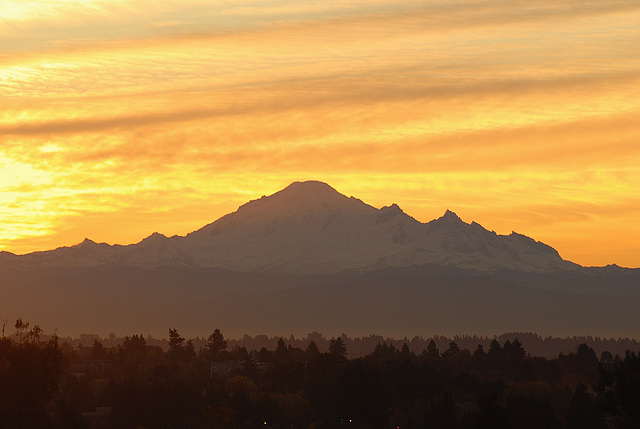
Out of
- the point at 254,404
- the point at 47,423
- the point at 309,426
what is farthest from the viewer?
the point at 309,426

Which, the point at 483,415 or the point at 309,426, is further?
the point at 309,426

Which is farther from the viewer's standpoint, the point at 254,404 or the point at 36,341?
the point at 254,404

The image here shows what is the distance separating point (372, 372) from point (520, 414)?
1722 inches

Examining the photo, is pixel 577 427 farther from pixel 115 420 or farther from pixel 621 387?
pixel 115 420

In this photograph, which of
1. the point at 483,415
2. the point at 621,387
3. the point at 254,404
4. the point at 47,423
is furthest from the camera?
the point at 254,404

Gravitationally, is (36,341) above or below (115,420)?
above

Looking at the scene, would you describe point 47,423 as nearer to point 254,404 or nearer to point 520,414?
point 254,404

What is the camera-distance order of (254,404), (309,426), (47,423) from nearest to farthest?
(47,423)
(254,404)
(309,426)

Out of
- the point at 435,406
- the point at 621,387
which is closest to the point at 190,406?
the point at 435,406

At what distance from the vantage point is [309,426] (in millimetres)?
195875

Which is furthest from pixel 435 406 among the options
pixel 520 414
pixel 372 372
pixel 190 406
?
pixel 190 406

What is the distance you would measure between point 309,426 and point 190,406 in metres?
19.7

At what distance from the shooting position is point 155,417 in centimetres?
18600

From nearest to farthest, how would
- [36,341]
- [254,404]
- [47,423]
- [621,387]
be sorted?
[621,387]
[47,423]
[36,341]
[254,404]
